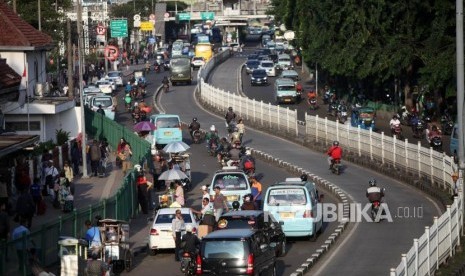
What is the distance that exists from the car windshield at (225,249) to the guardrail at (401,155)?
3.77 metres

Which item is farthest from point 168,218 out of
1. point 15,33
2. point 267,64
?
point 267,64

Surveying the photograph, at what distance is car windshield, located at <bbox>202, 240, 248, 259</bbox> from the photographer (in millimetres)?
28422

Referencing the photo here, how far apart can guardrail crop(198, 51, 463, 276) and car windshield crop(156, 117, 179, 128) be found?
6799 millimetres

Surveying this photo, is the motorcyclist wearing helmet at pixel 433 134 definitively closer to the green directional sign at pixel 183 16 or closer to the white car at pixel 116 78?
the white car at pixel 116 78

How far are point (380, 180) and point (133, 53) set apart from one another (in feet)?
339

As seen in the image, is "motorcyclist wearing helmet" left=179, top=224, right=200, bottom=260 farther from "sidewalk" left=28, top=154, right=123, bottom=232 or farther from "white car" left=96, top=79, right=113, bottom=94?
"white car" left=96, top=79, right=113, bottom=94

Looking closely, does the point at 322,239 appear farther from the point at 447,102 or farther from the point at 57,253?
the point at 447,102

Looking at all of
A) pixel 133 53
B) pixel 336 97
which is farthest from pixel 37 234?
pixel 133 53

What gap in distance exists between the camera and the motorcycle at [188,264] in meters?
30.5

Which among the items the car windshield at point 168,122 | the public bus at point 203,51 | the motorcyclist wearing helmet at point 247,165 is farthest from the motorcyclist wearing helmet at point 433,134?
the public bus at point 203,51

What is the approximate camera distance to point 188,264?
31.3 metres

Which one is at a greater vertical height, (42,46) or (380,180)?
(42,46)

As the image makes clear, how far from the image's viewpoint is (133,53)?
153375 mm

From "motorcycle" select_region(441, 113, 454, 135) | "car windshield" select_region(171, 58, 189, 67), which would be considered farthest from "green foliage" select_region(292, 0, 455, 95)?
"car windshield" select_region(171, 58, 189, 67)
